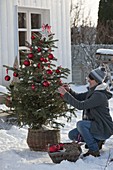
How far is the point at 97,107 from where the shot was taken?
21.0 ft

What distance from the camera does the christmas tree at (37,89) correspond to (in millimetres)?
6625

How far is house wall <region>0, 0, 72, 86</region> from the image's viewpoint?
1145cm

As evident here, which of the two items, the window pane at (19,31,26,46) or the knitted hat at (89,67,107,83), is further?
the window pane at (19,31,26,46)

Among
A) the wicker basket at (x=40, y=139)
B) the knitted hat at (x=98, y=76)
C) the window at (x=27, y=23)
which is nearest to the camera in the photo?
the knitted hat at (x=98, y=76)

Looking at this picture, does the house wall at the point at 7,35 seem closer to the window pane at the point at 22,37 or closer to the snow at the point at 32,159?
the window pane at the point at 22,37

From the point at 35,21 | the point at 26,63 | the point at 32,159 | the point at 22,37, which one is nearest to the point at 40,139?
the point at 32,159

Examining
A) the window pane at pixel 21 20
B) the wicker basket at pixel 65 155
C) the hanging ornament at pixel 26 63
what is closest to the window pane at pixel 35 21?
the window pane at pixel 21 20

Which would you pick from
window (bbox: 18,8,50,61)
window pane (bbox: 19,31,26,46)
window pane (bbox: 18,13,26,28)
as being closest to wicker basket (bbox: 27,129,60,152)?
window (bbox: 18,8,50,61)

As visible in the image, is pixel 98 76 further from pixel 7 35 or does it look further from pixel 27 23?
pixel 27 23

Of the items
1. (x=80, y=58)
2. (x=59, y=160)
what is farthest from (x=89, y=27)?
(x=59, y=160)

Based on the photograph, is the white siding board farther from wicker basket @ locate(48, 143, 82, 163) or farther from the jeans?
wicker basket @ locate(48, 143, 82, 163)

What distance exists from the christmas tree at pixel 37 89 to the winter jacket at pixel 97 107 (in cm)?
37

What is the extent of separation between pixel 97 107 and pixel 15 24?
19.3 feet

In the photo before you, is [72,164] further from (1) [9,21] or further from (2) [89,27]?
(2) [89,27]
